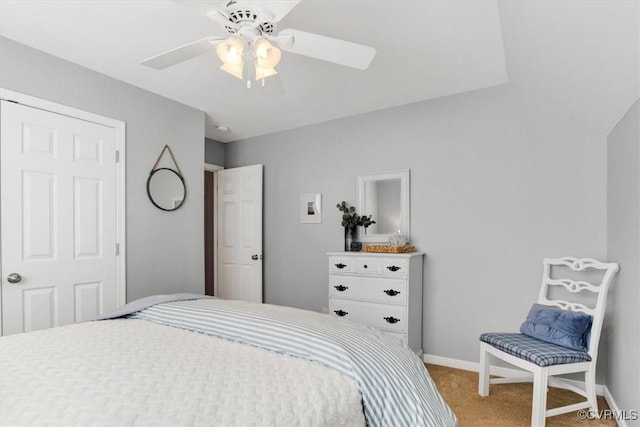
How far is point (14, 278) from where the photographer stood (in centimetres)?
234

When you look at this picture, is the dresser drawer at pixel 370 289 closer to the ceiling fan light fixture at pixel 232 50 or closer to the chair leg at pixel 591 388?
the chair leg at pixel 591 388

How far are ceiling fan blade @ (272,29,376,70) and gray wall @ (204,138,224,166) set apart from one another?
3098 millimetres

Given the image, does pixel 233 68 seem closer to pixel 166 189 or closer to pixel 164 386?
pixel 164 386

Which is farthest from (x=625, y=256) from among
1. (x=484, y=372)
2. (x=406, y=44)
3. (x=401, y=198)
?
(x=406, y=44)

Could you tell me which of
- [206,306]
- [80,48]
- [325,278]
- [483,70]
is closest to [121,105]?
[80,48]

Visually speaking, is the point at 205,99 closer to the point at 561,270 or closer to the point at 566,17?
the point at 566,17

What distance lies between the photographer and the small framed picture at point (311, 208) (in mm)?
4051

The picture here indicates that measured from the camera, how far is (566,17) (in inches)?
68.2

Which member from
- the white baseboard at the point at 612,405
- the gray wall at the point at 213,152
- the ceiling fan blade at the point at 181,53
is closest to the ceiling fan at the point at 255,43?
the ceiling fan blade at the point at 181,53

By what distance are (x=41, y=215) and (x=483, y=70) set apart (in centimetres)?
331

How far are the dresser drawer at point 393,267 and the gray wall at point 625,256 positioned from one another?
1.39 m

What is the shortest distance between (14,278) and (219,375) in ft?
6.66

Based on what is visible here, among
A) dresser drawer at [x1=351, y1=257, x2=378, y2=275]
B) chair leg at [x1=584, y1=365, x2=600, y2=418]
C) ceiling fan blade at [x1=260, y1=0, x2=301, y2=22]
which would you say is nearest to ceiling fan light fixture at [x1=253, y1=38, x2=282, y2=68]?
ceiling fan blade at [x1=260, y1=0, x2=301, y2=22]

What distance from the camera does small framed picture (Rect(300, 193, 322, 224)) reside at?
4.05 meters
